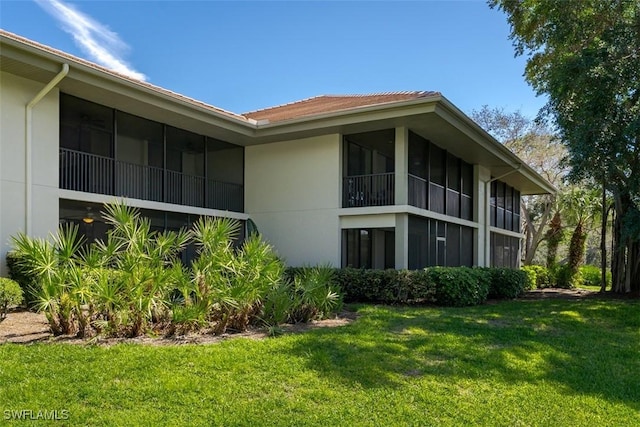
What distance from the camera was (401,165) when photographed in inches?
530

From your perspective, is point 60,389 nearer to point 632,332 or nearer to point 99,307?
point 99,307

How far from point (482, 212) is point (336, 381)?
15680mm

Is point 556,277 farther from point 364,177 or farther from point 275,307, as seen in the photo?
point 275,307

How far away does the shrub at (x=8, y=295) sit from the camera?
8.14 m

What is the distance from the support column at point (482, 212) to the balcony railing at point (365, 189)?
6.30 m

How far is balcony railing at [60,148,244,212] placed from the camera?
1157 cm

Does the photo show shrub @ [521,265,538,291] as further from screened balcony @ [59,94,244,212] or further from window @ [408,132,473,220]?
screened balcony @ [59,94,244,212]

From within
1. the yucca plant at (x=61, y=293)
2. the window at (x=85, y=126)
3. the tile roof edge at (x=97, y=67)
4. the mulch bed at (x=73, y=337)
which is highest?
the tile roof edge at (x=97, y=67)

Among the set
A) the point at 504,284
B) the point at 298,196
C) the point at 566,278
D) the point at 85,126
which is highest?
the point at 85,126

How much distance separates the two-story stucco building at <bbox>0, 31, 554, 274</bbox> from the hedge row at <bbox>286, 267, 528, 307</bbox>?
3.97ft

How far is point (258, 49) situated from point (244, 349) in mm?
10714

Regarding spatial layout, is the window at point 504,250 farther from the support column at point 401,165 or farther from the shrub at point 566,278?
the support column at point 401,165

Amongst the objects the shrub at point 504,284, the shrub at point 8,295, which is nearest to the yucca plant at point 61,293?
the shrub at point 8,295

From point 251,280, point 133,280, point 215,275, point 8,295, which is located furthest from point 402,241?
point 8,295
